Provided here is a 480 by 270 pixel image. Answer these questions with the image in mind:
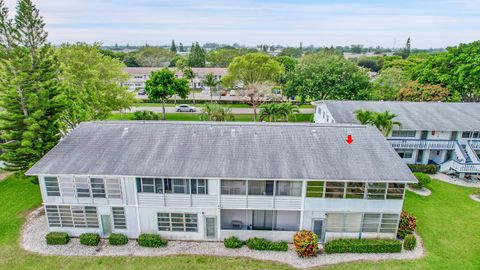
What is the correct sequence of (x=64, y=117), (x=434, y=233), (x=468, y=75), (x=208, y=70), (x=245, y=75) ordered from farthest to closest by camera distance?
(x=208, y=70) → (x=245, y=75) → (x=468, y=75) → (x=64, y=117) → (x=434, y=233)

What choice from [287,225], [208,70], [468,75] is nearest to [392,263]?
[287,225]

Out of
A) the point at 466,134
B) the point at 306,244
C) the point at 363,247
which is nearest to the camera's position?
the point at 306,244

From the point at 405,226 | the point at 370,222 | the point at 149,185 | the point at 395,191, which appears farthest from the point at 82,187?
the point at 405,226

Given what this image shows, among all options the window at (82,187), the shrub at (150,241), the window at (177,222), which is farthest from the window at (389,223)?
the window at (82,187)

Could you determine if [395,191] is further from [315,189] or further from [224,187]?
[224,187]

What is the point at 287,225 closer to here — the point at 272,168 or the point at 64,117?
the point at 272,168

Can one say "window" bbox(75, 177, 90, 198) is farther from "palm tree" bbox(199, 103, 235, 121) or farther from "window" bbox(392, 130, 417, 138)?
"window" bbox(392, 130, 417, 138)
